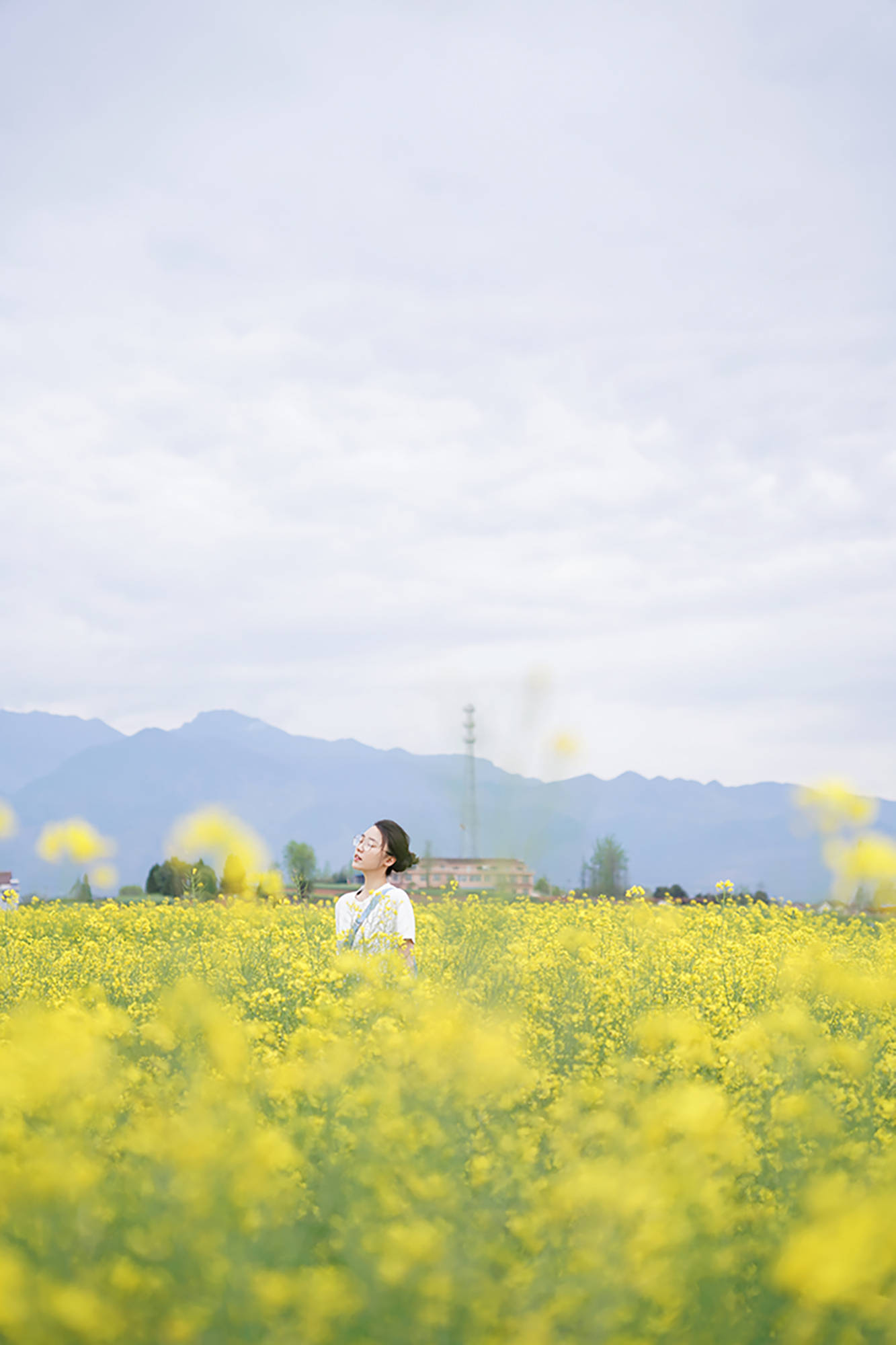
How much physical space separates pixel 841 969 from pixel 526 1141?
3941mm

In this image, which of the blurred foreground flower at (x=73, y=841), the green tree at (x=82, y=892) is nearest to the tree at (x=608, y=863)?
the green tree at (x=82, y=892)

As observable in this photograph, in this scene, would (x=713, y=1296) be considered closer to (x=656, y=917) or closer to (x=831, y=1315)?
(x=831, y=1315)

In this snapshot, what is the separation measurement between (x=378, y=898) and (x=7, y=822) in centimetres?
1169

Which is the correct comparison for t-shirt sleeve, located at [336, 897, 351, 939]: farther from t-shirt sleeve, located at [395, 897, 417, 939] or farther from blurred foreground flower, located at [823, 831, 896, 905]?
blurred foreground flower, located at [823, 831, 896, 905]

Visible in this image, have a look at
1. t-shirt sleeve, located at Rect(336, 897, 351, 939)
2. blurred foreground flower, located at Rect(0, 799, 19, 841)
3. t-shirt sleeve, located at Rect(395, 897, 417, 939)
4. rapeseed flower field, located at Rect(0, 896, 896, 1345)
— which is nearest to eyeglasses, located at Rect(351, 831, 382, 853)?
t-shirt sleeve, located at Rect(336, 897, 351, 939)

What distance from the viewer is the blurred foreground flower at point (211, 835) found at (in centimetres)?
1302

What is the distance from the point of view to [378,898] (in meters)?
6.23

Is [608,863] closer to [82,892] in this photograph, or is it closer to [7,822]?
[82,892]

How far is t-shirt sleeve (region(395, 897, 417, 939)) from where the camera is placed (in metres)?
6.03

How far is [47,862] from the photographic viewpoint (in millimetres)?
14258

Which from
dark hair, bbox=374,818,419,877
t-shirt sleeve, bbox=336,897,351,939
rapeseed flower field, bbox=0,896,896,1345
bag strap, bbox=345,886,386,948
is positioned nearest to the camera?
rapeseed flower field, bbox=0,896,896,1345

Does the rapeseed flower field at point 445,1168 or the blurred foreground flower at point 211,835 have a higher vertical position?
the blurred foreground flower at point 211,835

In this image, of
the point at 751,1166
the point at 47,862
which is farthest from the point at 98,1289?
the point at 47,862

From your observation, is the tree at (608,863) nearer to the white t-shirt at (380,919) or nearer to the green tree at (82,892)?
the green tree at (82,892)
